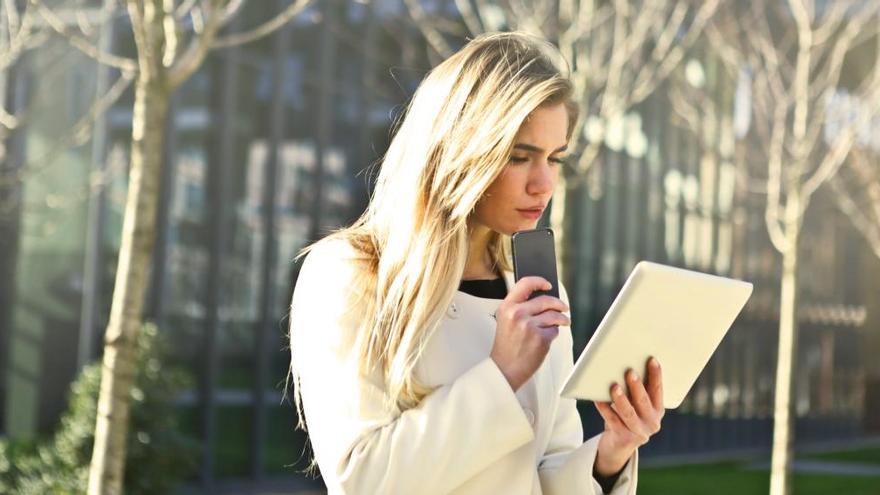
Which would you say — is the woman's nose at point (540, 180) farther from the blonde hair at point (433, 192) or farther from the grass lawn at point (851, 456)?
the grass lawn at point (851, 456)

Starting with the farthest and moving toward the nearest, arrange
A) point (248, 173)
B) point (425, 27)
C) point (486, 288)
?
point (248, 173) → point (425, 27) → point (486, 288)

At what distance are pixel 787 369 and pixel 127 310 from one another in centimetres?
671

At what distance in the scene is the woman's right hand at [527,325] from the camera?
97.9 inches

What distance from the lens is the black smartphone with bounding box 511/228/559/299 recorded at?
2.65m

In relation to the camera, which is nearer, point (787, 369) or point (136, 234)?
point (136, 234)

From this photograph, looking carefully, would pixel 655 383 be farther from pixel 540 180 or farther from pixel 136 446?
pixel 136 446

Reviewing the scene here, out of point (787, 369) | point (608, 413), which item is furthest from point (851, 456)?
point (608, 413)

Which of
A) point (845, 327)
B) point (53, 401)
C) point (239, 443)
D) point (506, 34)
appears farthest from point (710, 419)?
point (506, 34)

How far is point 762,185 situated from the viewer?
2356cm

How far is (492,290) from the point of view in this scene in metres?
2.94

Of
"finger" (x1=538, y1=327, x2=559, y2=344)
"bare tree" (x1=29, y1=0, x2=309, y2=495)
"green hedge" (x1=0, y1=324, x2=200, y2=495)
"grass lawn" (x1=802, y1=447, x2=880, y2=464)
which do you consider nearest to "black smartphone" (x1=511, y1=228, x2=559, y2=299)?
"finger" (x1=538, y1=327, x2=559, y2=344)

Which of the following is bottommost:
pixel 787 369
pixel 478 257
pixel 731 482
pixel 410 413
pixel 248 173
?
pixel 731 482

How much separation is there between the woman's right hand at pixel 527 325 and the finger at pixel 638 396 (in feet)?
0.55

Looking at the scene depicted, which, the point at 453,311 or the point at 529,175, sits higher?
the point at 529,175
